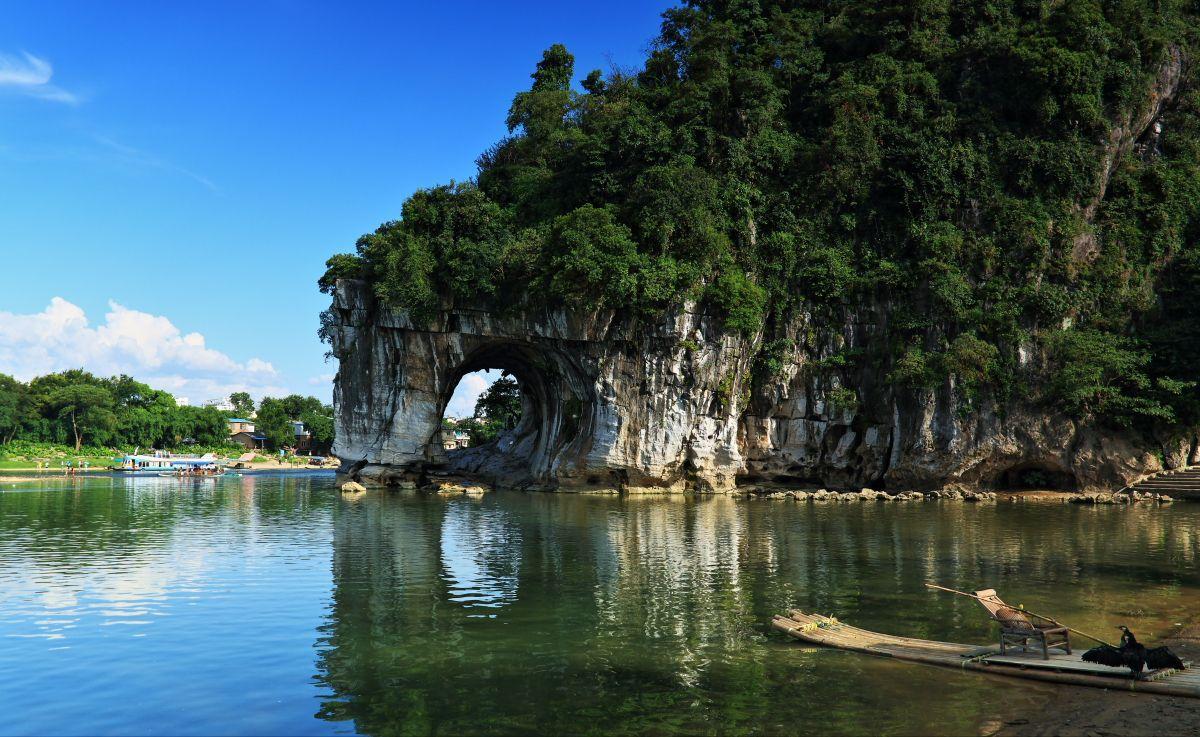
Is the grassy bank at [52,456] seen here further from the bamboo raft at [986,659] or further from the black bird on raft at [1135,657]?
the black bird on raft at [1135,657]

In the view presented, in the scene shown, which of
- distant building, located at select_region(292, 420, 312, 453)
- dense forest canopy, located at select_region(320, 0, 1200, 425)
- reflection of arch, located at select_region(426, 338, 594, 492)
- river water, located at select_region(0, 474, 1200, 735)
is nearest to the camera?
river water, located at select_region(0, 474, 1200, 735)

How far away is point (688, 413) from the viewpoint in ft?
129

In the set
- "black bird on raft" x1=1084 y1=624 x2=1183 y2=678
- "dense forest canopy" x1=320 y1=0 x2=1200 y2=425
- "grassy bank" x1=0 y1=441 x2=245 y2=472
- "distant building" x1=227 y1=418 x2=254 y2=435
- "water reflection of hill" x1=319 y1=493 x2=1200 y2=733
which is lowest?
"water reflection of hill" x1=319 y1=493 x2=1200 y2=733

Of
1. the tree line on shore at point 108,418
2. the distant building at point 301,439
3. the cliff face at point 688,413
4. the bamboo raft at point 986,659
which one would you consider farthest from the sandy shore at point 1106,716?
the distant building at point 301,439

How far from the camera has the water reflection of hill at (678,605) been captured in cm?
899

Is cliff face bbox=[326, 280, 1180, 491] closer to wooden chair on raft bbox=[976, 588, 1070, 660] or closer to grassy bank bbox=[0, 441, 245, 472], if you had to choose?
wooden chair on raft bbox=[976, 588, 1070, 660]

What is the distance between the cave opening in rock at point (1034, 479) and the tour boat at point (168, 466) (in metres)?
51.7

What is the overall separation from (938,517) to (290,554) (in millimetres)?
20401

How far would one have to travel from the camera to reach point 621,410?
3928 cm

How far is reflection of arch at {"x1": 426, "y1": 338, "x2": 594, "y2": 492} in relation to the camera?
1640 inches

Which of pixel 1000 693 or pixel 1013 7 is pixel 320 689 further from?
pixel 1013 7

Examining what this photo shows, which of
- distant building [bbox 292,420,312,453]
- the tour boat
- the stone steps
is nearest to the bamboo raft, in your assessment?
the stone steps

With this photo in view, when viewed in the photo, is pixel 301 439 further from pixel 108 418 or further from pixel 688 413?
pixel 688 413

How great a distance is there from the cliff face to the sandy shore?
29.9 meters
